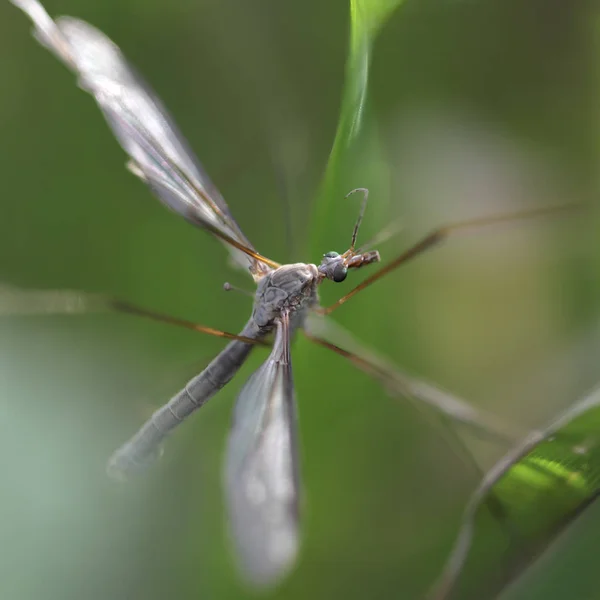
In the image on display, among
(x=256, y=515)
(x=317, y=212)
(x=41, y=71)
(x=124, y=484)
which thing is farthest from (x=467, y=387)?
(x=41, y=71)

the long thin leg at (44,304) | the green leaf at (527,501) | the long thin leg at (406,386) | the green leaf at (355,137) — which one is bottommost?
the green leaf at (527,501)

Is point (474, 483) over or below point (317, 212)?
below

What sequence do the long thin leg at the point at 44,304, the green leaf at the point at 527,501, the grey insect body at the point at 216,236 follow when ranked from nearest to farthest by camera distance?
the green leaf at the point at 527,501
the grey insect body at the point at 216,236
the long thin leg at the point at 44,304

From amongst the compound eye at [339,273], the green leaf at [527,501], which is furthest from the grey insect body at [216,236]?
the green leaf at [527,501]

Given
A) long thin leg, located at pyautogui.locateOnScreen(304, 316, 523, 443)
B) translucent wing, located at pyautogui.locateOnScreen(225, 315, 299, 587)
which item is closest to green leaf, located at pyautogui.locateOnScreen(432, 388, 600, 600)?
translucent wing, located at pyautogui.locateOnScreen(225, 315, 299, 587)

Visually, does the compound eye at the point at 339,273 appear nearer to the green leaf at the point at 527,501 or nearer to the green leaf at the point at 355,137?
the green leaf at the point at 355,137

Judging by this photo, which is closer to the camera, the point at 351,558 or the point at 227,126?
the point at 351,558

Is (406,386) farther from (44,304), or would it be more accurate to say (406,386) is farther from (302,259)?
(44,304)

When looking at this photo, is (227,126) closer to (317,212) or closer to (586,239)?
(317,212)
